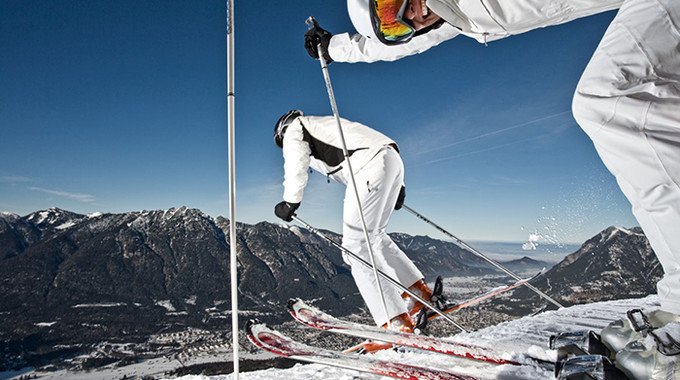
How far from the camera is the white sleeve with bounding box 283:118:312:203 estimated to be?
3.78 meters

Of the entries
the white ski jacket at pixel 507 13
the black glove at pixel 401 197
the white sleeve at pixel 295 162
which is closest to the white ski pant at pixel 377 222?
the white sleeve at pixel 295 162

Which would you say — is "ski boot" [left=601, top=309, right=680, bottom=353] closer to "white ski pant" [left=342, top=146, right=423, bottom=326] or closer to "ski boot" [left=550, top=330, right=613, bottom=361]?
"ski boot" [left=550, top=330, right=613, bottom=361]

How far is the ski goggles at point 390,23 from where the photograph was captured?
2020 mm

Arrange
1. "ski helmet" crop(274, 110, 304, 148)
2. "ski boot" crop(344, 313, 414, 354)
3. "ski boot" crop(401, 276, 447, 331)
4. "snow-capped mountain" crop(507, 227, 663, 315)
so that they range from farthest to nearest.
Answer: "snow-capped mountain" crop(507, 227, 663, 315) < "ski helmet" crop(274, 110, 304, 148) < "ski boot" crop(401, 276, 447, 331) < "ski boot" crop(344, 313, 414, 354)

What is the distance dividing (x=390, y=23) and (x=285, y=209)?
7.73 ft

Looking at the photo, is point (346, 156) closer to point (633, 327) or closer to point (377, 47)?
point (377, 47)

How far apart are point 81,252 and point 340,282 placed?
8588 cm

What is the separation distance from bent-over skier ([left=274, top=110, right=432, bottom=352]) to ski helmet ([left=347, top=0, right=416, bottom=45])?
1.48 meters

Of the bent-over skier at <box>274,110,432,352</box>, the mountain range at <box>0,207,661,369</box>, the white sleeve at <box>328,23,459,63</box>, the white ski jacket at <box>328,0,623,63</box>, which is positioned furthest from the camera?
the mountain range at <box>0,207,661,369</box>

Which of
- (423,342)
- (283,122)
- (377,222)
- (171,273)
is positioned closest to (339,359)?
(423,342)

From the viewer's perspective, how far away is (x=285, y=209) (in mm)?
3881

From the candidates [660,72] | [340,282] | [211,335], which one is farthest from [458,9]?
[340,282]

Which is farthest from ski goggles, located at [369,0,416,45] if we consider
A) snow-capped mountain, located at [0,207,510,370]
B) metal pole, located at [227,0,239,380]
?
snow-capped mountain, located at [0,207,510,370]

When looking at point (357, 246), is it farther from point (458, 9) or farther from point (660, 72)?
point (660, 72)
